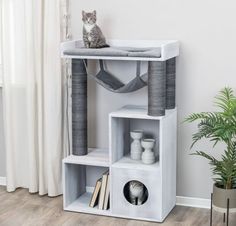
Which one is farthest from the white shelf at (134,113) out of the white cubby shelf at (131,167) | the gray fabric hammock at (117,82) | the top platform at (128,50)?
the top platform at (128,50)

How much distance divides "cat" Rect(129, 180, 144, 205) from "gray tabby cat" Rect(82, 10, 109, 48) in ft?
2.94

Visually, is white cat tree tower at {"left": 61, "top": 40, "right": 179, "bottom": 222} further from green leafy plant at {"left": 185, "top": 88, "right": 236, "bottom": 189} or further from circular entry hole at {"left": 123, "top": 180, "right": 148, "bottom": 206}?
green leafy plant at {"left": 185, "top": 88, "right": 236, "bottom": 189}

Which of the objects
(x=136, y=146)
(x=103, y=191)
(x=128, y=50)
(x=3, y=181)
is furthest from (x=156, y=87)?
(x=3, y=181)

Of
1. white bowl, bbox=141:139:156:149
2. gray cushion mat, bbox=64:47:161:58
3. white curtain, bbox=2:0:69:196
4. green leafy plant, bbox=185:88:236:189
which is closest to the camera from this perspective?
green leafy plant, bbox=185:88:236:189

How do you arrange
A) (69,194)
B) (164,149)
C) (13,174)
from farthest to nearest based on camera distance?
(13,174) → (69,194) → (164,149)

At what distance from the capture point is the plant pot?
3189mm

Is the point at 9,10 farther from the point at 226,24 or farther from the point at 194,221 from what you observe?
the point at 194,221

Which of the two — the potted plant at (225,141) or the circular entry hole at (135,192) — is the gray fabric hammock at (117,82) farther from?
the circular entry hole at (135,192)

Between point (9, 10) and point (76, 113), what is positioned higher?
point (9, 10)

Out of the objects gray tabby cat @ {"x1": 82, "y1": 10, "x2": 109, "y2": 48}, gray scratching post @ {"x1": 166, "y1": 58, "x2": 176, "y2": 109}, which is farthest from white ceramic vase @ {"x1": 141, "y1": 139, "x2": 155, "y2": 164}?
gray tabby cat @ {"x1": 82, "y1": 10, "x2": 109, "y2": 48}

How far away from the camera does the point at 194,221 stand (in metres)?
3.44

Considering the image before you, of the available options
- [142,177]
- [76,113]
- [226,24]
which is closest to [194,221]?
[142,177]

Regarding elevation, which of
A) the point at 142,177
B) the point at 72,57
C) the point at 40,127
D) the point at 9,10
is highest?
the point at 9,10

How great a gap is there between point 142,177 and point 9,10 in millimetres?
1467
